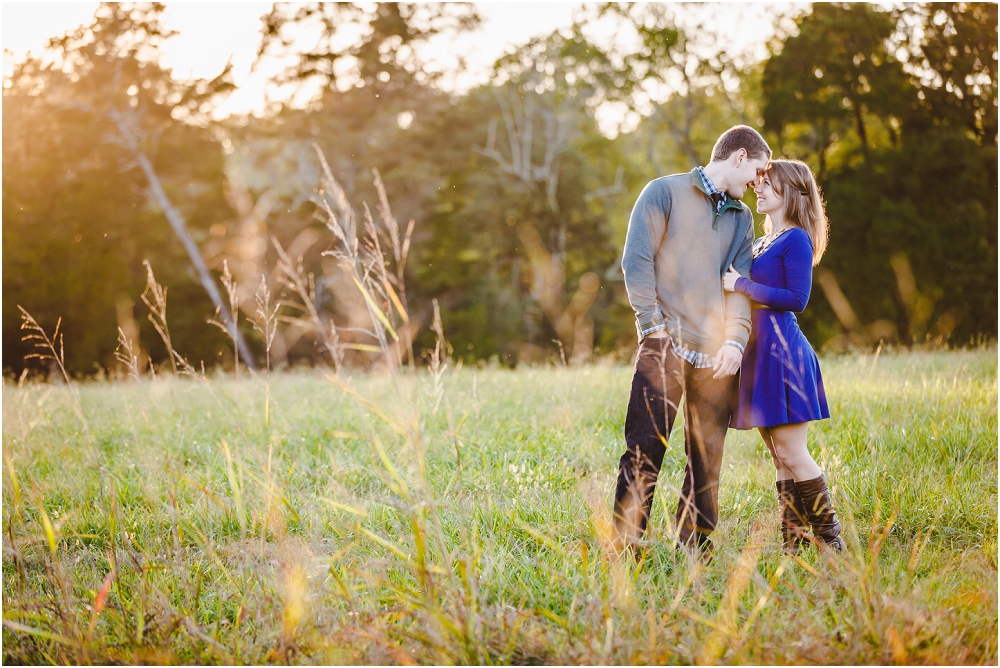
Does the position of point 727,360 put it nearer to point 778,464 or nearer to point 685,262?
point 685,262

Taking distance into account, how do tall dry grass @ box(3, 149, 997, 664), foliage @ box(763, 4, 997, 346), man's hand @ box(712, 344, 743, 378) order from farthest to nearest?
foliage @ box(763, 4, 997, 346)
man's hand @ box(712, 344, 743, 378)
tall dry grass @ box(3, 149, 997, 664)

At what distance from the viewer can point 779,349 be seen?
2686mm

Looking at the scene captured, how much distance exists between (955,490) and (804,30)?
13.4m

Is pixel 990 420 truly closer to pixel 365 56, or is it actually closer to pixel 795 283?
pixel 795 283

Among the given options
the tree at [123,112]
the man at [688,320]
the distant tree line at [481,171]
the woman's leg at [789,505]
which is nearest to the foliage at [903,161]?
the distant tree line at [481,171]

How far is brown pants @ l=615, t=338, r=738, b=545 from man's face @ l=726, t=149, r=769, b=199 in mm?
770

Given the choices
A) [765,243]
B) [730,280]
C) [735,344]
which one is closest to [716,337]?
[735,344]

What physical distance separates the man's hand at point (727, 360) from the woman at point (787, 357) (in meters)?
0.20

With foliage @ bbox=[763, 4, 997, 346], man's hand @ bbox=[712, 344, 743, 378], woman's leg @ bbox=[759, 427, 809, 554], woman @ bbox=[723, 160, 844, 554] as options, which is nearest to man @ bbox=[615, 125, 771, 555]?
man's hand @ bbox=[712, 344, 743, 378]

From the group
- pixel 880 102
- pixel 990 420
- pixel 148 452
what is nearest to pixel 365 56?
pixel 880 102

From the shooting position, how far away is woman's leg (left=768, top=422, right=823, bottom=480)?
106 inches

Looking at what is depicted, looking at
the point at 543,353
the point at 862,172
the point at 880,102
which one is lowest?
the point at 543,353

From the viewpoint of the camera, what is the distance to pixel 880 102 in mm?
13172

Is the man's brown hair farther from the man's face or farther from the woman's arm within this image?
the woman's arm
